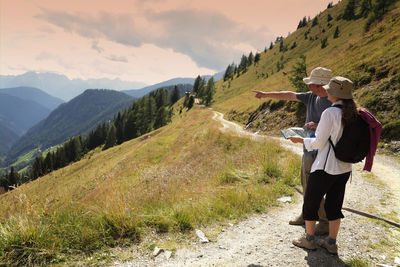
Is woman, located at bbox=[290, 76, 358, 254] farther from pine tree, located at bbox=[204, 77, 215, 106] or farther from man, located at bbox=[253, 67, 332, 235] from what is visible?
pine tree, located at bbox=[204, 77, 215, 106]

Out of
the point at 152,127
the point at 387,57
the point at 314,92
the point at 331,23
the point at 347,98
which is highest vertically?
the point at 331,23

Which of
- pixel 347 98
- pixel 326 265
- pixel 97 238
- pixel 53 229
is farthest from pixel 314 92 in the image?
pixel 53 229

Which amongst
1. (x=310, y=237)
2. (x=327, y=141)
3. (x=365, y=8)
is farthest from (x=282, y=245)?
(x=365, y=8)

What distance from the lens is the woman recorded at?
296 centimetres

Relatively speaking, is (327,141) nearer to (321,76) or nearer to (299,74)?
(321,76)

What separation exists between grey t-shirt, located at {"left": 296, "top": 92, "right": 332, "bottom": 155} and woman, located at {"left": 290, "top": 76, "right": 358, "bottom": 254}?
2.93 ft

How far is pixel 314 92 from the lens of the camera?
13.5 ft

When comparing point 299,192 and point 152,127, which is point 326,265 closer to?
point 299,192

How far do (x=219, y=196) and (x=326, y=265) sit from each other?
289 centimetres


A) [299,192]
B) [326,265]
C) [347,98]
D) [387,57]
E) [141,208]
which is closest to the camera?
[347,98]

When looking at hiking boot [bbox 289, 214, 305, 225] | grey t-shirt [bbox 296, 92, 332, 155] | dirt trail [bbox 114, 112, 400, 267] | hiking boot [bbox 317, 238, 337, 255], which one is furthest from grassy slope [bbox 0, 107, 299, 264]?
grey t-shirt [bbox 296, 92, 332, 155]

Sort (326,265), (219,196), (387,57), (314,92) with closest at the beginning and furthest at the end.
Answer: (326,265)
(314,92)
(219,196)
(387,57)

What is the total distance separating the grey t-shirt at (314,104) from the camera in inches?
156

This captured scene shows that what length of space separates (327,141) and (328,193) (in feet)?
3.33
